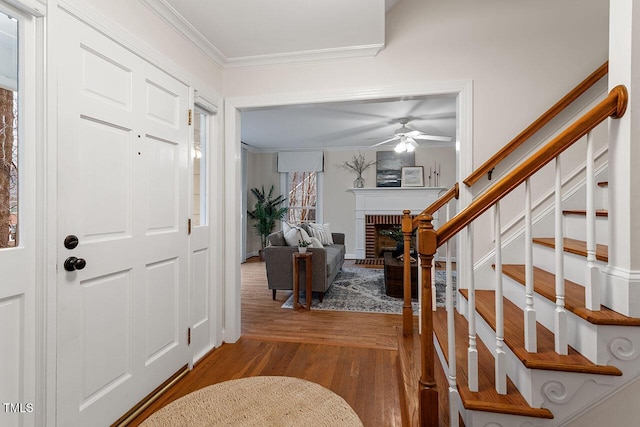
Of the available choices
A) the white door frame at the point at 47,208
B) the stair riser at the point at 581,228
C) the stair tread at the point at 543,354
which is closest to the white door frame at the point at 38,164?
the white door frame at the point at 47,208

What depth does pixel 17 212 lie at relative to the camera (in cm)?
120

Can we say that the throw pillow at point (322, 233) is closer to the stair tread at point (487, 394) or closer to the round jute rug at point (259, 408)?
the stair tread at point (487, 394)

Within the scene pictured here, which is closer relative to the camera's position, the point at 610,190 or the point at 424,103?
the point at 610,190

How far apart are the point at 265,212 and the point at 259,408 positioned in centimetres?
590

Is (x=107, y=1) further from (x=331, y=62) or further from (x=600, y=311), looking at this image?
(x=600, y=311)

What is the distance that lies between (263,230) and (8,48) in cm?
562

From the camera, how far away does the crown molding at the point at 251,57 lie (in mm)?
1995

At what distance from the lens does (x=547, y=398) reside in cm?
122

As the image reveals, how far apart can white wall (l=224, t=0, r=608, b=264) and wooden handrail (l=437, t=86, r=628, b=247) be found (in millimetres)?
953

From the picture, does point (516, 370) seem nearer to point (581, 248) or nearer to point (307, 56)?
point (581, 248)

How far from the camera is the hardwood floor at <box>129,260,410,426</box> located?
72.4 inches

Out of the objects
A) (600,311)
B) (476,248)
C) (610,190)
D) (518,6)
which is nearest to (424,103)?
(518,6)

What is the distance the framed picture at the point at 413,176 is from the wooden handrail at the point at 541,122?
14.2 ft

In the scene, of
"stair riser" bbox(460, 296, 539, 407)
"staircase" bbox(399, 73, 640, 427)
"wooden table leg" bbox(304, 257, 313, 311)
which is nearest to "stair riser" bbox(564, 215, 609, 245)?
"staircase" bbox(399, 73, 640, 427)
